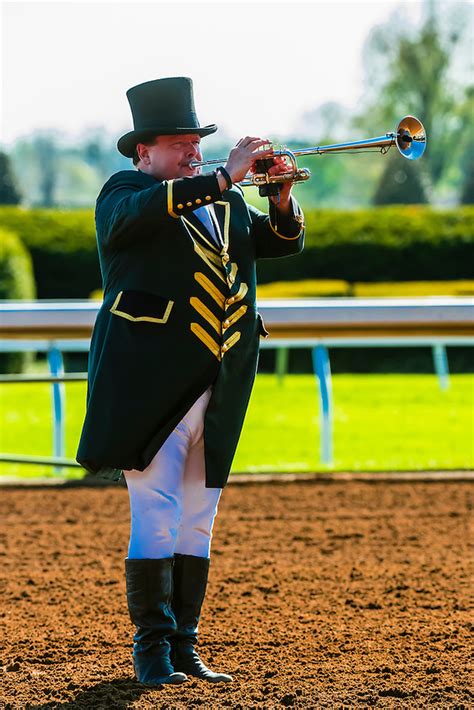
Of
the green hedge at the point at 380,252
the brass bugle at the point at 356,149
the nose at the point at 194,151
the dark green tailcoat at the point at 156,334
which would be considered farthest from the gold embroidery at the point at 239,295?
the green hedge at the point at 380,252

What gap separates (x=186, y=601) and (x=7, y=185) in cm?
1949

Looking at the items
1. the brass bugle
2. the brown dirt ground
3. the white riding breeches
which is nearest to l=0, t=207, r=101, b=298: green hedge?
the brown dirt ground

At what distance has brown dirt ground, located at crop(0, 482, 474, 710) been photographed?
392cm

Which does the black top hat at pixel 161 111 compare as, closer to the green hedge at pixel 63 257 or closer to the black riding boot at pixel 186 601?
the black riding boot at pixel 186 601

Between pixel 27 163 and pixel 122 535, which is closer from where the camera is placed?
pixel 122 535

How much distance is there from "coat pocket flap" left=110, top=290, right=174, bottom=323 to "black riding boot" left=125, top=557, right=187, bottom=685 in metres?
0.76

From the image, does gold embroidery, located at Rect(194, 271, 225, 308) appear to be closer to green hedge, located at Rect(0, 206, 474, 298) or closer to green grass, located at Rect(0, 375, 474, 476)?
green grass, located at Rect(0, 375, 474, 476)

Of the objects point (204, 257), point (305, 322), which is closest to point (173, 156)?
point (204, 257)

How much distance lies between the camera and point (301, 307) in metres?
7.96

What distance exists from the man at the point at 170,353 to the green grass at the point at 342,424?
420cm

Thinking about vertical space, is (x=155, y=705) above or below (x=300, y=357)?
below

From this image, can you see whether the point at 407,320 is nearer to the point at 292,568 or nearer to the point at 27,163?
the point at 292,568

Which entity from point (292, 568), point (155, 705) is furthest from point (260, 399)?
point (155, 705)

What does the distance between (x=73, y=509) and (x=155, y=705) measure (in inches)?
142
